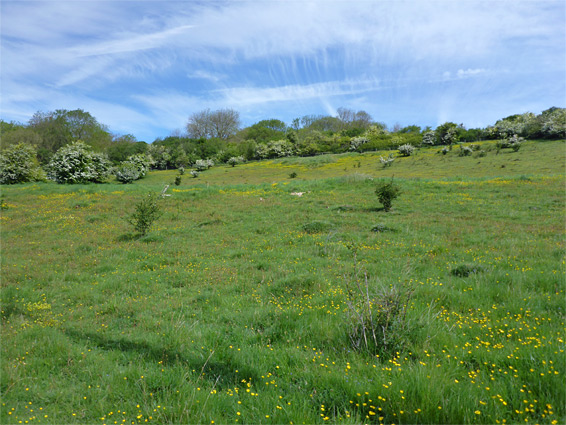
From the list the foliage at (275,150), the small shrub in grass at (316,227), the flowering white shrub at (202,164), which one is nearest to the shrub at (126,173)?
the flowering white shrub at (202,164)

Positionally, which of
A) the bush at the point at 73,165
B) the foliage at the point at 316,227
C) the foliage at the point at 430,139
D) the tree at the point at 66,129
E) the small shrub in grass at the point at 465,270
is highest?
the tree at the point at 66,129

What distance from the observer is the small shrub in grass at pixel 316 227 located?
1295cm

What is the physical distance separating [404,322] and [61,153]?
48698mm

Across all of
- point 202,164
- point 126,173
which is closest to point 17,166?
point 126,173

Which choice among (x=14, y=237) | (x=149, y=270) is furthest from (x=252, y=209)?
(x=14, y=237)

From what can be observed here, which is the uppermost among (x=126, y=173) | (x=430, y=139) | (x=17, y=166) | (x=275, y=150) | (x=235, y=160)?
(x=275, y=150)

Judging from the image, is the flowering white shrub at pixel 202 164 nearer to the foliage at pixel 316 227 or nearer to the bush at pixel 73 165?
the bush at pixel 73 165

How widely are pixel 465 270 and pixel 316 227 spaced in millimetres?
6848

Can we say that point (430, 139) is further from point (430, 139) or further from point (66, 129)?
point (66, 129)

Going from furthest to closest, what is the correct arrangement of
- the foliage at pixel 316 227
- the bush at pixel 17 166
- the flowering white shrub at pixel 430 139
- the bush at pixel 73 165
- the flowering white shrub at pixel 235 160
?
the flowering white shrub at pixel 235 160 → the flowering white shrub at pixel 430 139 → the bush at pixel 17 166 → the bush at pixel 73 165 → the foliage at pixel 316 227

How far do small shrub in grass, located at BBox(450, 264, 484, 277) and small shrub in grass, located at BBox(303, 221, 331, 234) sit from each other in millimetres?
6283

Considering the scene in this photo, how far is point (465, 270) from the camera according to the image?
6930 millimetres

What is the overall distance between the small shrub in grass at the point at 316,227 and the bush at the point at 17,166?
46.5 metres

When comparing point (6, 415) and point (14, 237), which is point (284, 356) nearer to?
point (6, 415)
